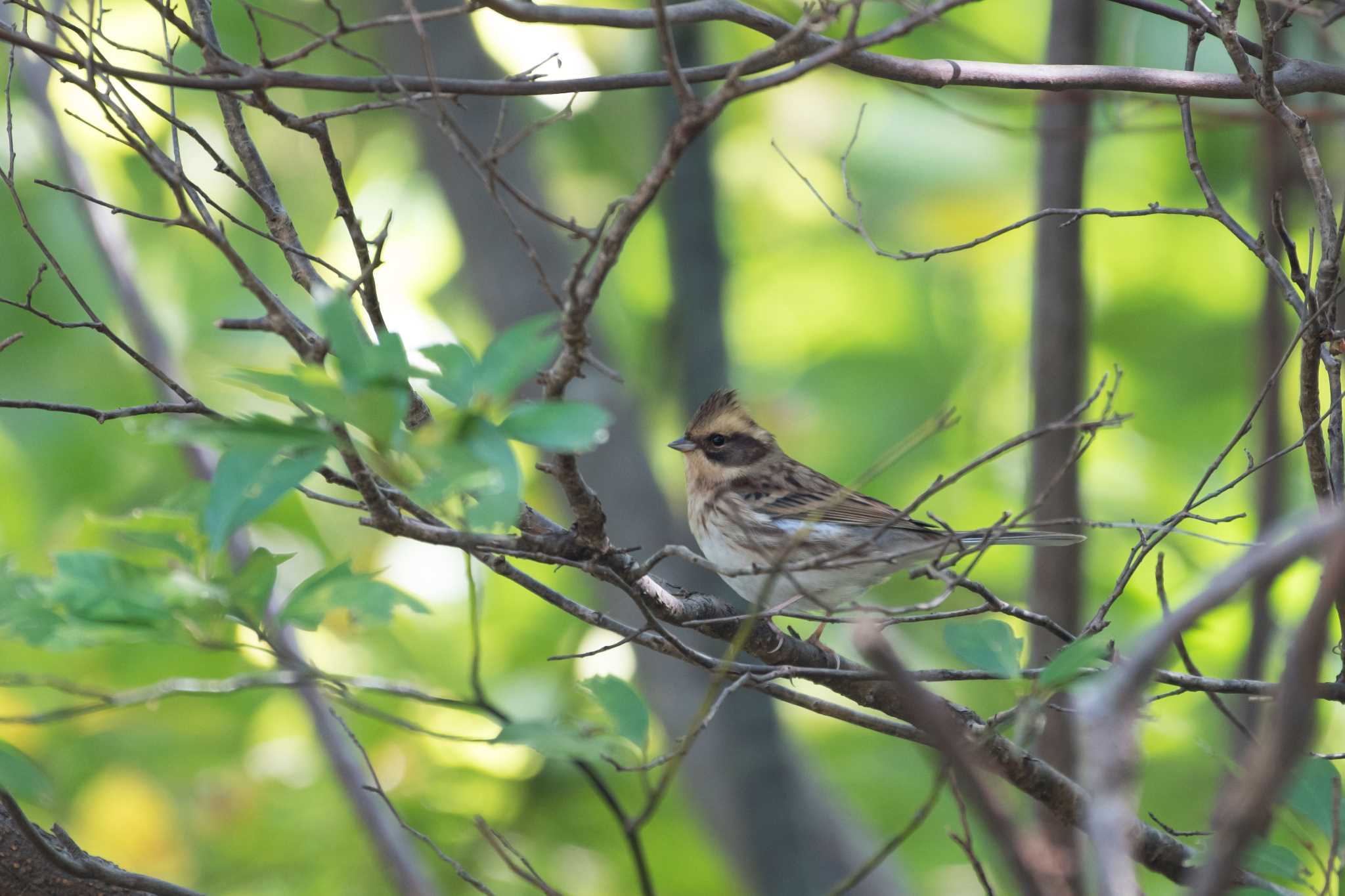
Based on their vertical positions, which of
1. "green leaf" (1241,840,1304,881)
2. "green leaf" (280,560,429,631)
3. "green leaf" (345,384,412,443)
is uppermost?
"green leaf" (345,384,412,443)

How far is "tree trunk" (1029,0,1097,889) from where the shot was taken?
436 centimetres

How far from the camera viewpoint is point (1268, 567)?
3.63 feet

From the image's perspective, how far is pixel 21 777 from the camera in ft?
5.49

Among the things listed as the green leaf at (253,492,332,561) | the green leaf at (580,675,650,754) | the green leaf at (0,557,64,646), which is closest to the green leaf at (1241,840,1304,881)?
the green leaf at (580,675,650,754)

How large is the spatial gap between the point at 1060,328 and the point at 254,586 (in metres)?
3.60

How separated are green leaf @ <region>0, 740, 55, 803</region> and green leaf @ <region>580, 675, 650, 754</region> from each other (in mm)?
760

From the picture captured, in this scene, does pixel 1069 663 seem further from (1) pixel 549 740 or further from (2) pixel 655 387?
(2) pixel 655 387

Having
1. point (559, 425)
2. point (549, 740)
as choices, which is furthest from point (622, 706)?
point (559, 425)

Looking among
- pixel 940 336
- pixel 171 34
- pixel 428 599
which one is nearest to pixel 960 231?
pixel 940 336

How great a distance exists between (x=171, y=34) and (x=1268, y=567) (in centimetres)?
615

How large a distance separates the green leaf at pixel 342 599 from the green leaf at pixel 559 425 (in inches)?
10.9

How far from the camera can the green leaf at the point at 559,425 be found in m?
1.31

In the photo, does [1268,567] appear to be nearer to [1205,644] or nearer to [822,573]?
[822,573]

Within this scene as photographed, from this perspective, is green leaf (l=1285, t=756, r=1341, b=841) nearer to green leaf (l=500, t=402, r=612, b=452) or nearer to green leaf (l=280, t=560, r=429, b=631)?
green leaf (l=500, t=402, r=612, b=452)
